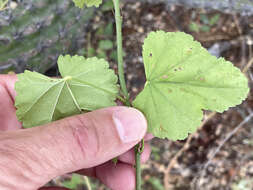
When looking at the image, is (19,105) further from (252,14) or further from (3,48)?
(252,14)

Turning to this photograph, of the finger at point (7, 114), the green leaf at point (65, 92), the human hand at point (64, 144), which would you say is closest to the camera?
the human hand at point (64, 144)

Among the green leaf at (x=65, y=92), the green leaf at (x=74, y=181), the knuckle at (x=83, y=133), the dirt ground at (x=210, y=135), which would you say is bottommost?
the green leaf at (x=74, y=181)

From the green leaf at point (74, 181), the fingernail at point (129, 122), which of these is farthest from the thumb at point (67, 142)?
the green leaf at point (74, 181)

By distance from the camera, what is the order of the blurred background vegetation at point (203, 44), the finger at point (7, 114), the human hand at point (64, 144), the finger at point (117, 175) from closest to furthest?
the human hand at point (64, 144)
the finger at point (7, 114)
the finger at point (117, 175)
the blurred background vegetation at point (203, 44)

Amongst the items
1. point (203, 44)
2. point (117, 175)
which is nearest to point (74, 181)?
point (117, 175)

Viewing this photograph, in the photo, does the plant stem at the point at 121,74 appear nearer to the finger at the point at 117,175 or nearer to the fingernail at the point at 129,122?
the fingernail at the point at 129,122

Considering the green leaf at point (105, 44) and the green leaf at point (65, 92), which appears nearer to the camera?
the green leaf at point (65, 92)

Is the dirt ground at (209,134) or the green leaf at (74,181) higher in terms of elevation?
the dirt ground at (209,134)
